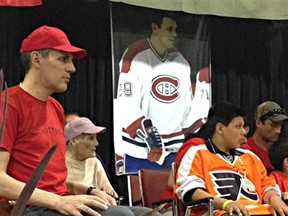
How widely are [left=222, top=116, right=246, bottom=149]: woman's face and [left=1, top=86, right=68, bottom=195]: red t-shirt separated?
1.56 m

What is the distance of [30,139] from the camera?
7.53 feet

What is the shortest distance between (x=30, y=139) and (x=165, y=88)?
10.9 feet

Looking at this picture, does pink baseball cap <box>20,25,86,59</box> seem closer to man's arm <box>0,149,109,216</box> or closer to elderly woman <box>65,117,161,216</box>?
man's arm <box>0,149,109,216</box>

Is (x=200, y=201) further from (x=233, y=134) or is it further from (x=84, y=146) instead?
(x=84, y=146)

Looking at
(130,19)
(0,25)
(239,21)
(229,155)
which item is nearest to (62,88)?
(229,155)

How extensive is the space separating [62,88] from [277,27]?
12.8ft

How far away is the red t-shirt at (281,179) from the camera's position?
425cm

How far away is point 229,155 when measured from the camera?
3.82 metres

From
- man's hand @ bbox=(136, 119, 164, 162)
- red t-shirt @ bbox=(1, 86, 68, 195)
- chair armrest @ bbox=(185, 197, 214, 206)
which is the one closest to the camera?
red t-shirt @ bbox=(1, 86, 68, 195)

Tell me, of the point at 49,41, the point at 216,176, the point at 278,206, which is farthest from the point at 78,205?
the point at 278,206

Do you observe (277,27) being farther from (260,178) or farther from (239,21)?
(260,178)

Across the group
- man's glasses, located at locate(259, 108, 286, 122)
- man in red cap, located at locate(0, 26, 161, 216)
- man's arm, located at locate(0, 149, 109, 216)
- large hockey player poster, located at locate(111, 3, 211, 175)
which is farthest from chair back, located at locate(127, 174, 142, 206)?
man's arm, located at locate(0, 149, 109, 216)

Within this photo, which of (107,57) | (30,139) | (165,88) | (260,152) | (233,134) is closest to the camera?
(30,139)

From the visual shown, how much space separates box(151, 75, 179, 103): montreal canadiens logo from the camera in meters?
5.53
